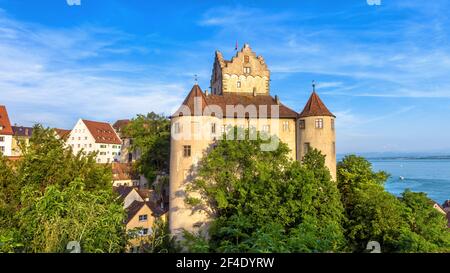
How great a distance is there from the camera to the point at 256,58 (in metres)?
37.1

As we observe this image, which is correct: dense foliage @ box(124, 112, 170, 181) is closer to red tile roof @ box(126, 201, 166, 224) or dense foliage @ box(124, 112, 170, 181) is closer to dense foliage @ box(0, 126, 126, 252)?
red tile roof @ box(126, 201, 166, 224)

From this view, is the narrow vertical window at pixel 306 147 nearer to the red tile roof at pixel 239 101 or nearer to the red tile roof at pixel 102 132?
the red tile roof at pixel 239 101

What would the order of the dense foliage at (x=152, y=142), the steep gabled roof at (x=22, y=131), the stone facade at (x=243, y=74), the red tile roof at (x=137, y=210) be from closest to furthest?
the red tile roof at (x=137, y=210) → the stone facade at (x=243, y=74) → the dense foliage at (x=152, y=142) → the steep gabled roof at (x=22, y=131)

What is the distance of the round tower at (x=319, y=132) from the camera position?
27016 millimetres

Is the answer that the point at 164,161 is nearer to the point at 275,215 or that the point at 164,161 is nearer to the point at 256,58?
the point at 256,58

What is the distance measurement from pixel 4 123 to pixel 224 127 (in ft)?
142

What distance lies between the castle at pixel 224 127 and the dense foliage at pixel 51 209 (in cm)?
1214

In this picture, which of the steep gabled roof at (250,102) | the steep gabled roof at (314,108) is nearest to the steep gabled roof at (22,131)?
the steep gabled roof at (250,102)

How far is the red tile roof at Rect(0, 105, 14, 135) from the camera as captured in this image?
51.9m

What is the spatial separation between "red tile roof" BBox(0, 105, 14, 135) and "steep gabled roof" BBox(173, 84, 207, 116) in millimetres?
40447

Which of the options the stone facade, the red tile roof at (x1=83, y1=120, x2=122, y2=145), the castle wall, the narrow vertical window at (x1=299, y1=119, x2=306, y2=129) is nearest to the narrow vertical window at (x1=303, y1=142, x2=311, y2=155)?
the narrow vertical window at (x1=299, y1=119, x2=306, y2=129)

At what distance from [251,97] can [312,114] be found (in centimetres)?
704

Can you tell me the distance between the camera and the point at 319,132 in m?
27.3

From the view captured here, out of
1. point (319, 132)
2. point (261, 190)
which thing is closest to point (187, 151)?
point (261, 190)
